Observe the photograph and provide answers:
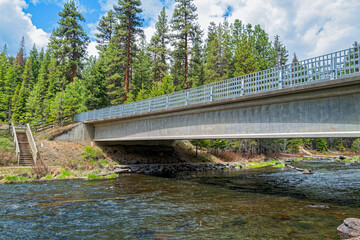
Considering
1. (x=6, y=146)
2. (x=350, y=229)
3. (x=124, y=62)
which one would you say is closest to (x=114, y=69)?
(x=124, y=62)

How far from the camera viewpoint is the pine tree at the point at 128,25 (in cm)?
3822

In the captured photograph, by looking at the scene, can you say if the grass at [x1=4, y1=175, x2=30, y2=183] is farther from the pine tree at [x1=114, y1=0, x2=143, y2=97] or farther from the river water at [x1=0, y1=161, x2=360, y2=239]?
the pine tree at [x1=114, y1=0, x2=143, y2=97]

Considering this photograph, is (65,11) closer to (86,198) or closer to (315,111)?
(86,198)

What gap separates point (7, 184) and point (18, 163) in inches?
193

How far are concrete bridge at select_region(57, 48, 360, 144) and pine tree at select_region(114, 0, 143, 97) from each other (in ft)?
65.1

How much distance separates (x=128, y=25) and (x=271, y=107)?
32163 mm

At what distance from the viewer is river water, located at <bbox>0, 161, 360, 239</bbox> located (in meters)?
7.69

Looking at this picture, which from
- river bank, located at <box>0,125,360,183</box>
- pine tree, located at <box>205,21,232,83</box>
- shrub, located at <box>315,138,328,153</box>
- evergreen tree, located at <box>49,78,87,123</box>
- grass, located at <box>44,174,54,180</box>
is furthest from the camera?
shrub, located at <box>315,138,328,153</box>

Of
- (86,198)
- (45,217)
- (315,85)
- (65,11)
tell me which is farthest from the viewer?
(65,11)

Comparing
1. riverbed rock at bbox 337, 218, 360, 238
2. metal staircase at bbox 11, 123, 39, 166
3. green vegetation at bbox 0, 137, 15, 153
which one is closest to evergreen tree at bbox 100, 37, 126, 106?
metal staircase at bbox 11, 123, 39, 166

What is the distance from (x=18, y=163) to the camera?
20547 mm

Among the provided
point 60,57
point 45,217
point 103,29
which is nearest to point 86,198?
point 45,217

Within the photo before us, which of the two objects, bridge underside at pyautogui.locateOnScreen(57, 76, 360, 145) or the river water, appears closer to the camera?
the river water

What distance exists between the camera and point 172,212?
10.1m
